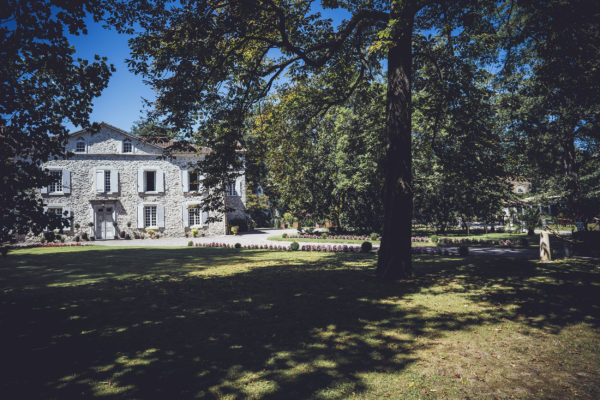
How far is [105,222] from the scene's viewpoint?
26.8 m

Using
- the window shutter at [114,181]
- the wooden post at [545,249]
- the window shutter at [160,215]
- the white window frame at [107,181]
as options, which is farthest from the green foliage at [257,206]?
the wooden post at [545,249]

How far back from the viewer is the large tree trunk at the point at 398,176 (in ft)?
26.7

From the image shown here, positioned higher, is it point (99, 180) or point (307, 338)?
point (99, 180)

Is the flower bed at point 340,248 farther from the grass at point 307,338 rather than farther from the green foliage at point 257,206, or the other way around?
the green foliage at point 257,206

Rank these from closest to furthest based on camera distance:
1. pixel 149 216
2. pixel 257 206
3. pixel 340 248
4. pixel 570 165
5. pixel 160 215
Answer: pixel 340 248 → pixel 570 165 → pixel 160 215 → pixel 149 216 → pixel 257 206

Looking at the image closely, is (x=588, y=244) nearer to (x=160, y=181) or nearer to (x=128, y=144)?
(x=160, y=181)

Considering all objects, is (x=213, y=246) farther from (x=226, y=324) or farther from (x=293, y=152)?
(x=226, y=324)

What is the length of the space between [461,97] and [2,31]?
1095 centimetres

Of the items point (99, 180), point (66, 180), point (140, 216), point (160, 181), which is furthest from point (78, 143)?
point (140, 216)

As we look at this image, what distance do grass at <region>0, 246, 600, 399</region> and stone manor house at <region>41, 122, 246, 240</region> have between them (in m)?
19.8

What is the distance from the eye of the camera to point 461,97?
9.55 metres

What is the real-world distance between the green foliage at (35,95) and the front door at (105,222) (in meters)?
24.4

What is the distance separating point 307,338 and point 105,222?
93.6 feet

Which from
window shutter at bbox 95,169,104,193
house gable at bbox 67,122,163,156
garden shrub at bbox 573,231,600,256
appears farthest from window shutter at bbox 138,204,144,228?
garden shrub at bbox 573,231,600,256
